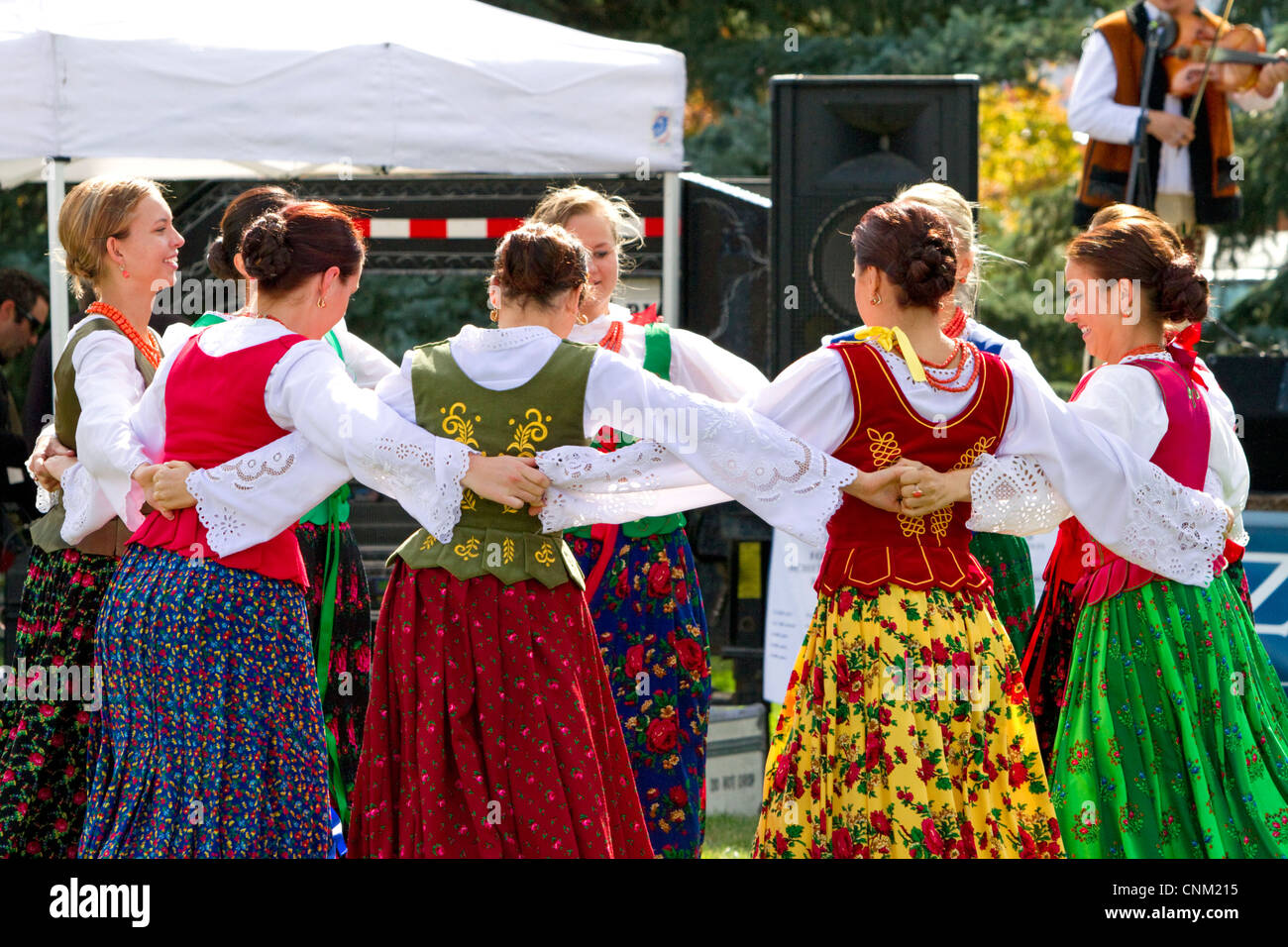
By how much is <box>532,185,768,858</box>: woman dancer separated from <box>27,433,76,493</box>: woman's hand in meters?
1.05

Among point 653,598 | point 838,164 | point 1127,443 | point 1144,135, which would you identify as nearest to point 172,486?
point 653,598

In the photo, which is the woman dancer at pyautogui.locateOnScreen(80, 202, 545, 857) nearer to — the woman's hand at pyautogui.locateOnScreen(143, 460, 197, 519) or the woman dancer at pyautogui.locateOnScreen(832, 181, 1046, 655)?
the woman's hand at pyautogui.locateOnScreen(143, 460, 197, 519)

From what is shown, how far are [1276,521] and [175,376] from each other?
301 cm

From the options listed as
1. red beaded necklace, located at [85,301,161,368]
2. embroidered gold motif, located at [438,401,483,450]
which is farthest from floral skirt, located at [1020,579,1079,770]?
red beaded necklace, located at [85,301,161,368]

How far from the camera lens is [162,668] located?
2.79 meters

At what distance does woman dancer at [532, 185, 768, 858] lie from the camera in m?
3.43

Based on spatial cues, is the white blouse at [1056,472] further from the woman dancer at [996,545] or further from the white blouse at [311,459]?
the white blouse at [311,459]

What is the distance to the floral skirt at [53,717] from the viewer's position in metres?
3.21

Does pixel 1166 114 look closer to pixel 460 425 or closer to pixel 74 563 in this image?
pixel 460 425

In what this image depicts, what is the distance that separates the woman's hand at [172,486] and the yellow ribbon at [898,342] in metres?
1.19

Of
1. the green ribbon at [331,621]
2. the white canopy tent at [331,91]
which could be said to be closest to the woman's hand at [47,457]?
the green ribbon at [331,621]

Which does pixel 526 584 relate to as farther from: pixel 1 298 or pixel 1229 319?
pixel 1229 319

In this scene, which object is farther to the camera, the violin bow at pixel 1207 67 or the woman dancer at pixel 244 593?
the violin bow at pixel 1207 67

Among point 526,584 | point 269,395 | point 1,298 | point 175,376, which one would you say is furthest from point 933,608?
point 1,298
